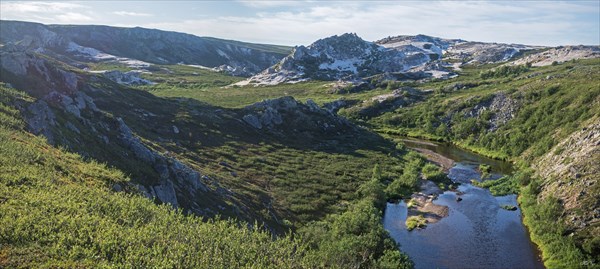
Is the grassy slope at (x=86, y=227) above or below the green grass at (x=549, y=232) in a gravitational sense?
above

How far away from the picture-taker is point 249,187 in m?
63.1

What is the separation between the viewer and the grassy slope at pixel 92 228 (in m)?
22.9

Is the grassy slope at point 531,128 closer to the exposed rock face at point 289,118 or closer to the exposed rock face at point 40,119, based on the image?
the exposed rock face at point 289,118

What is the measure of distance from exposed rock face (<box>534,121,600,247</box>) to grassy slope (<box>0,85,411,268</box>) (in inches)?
1129

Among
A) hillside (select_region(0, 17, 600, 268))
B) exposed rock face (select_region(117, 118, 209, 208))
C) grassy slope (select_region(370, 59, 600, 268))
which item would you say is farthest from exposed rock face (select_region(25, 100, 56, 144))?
grassy slope (select_region(370, 59, 600, 268))

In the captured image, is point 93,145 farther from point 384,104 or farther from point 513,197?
point 384,104

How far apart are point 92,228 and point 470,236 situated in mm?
49859

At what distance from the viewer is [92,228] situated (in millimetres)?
26219

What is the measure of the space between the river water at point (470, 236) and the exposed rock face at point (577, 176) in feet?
21.5

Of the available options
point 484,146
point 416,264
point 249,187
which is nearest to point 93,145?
point 249,187

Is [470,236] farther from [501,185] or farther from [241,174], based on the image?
[241,174]

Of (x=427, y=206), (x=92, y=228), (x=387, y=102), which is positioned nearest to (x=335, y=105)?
(x=387, y=102)

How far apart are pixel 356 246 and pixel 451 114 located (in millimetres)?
107364

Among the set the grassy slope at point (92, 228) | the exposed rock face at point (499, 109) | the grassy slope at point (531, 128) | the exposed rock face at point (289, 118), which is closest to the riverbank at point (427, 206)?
the grassy slope at point (531, 128)
